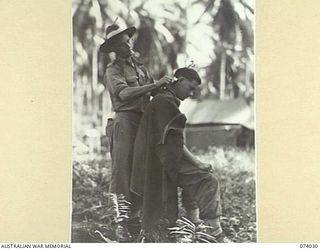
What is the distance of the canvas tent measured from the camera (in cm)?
115

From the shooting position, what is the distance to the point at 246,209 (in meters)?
1.15

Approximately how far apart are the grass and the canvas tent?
24 millimetres

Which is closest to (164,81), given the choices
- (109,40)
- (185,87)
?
(185,87)

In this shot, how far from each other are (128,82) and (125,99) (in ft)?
0.14

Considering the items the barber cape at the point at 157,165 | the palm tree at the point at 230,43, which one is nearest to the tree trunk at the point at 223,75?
the palm tree at the point at 230,43

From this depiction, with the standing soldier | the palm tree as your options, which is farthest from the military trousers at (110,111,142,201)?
the palm tree

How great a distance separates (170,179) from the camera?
3.79 feet

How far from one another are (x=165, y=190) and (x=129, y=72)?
0.98ft

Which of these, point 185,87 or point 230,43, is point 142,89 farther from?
point 230,43

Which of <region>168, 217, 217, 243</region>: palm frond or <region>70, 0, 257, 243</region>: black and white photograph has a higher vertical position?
<region>70, 0, 257, 243</region>: black and white photograph

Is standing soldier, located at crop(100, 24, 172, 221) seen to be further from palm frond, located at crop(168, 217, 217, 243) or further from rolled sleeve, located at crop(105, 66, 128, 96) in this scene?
palm frond, located at crop(168, 217, 217, 243)

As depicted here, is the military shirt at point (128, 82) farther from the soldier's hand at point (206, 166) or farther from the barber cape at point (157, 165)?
the soldier's hand at point (206, 166)

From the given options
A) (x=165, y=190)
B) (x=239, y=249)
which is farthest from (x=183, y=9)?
(x=239, y=249)

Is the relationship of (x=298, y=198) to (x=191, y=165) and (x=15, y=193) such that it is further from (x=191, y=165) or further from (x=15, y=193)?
(x=15, y=193)
